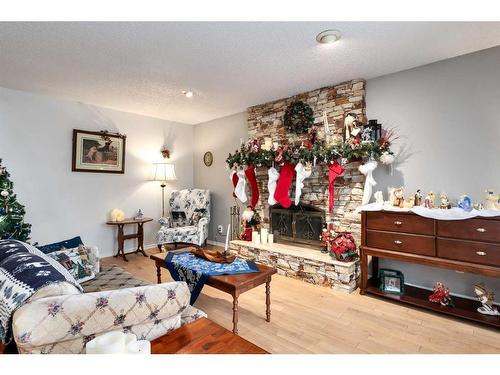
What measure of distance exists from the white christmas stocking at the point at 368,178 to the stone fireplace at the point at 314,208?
163 mm

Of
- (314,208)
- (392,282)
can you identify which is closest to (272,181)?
(314,208)

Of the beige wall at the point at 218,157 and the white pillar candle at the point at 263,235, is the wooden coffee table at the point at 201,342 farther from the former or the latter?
the beige wall at the point at 218,157

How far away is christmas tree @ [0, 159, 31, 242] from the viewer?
9.69 feet

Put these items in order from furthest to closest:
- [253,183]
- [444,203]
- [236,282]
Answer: [253,183] → [444,203] → [236,282]

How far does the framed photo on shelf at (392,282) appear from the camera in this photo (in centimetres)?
275

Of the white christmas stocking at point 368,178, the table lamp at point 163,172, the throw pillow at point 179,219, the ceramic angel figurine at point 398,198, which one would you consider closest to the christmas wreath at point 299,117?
the white christmas stocking at point 368,178

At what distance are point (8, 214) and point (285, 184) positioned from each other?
3392 mm

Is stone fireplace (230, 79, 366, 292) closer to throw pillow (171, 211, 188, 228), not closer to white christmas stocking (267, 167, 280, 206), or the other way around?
white christmas stocking (267, 167, 280, 206)

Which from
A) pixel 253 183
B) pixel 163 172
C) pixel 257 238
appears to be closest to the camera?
pixel 257 238

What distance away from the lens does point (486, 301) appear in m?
2.33

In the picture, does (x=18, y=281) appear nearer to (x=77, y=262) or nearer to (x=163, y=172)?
(x=77, y=262)

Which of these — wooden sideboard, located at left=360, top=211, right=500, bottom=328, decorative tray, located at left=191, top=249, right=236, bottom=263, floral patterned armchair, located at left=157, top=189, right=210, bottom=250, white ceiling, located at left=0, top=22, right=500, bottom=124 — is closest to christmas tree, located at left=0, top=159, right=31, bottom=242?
white ceiling, located at left=0, top=22, right=500, bottom=124

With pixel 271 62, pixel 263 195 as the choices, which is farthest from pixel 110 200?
pixel 271 62

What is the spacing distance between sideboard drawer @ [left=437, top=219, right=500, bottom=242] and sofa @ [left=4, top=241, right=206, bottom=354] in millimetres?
2328
